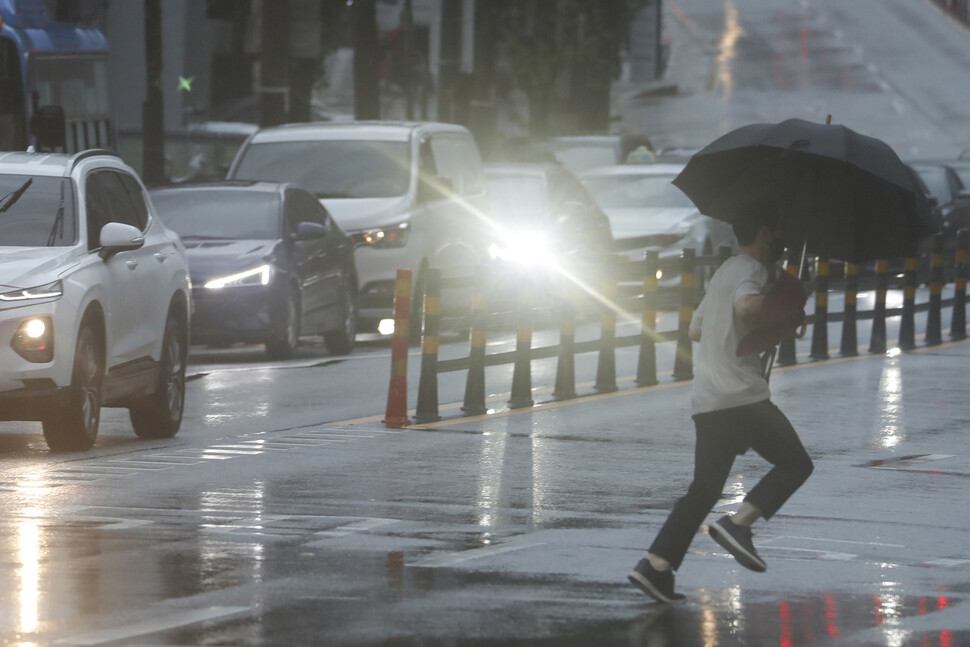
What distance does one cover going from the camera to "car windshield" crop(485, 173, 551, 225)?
2405 centimetres

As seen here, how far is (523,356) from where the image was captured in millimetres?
15648

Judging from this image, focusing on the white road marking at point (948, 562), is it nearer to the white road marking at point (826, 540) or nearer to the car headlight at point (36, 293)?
the white road marking at point (826, 540)

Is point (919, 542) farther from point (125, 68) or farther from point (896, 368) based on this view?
point (125, 68)

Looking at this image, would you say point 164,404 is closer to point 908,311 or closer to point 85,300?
point 85,300

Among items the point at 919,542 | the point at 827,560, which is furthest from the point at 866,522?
the point at 827,560

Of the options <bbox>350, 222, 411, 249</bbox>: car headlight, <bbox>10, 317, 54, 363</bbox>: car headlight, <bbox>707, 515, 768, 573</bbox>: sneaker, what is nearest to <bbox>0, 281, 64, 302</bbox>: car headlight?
<bbox>10, 317, 54, 363</bbox>: car headlight

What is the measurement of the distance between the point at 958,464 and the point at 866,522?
267cm

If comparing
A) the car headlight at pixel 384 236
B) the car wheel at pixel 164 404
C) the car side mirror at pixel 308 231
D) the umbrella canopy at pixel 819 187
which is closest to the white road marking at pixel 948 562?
the umbrella canopy at pixel 819 187

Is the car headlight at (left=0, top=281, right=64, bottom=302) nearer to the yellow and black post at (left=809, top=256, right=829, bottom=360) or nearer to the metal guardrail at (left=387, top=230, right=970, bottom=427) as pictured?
the metal guardrail at (left=387, top=230, right=970, bottom=427)

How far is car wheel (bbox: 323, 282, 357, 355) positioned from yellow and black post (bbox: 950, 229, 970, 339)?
6174 mm

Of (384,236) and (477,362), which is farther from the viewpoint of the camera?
(384,236)

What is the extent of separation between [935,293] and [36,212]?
1140 cm

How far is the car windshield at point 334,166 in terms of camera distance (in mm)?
22047

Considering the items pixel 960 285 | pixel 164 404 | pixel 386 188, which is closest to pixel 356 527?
pixel 164 404
